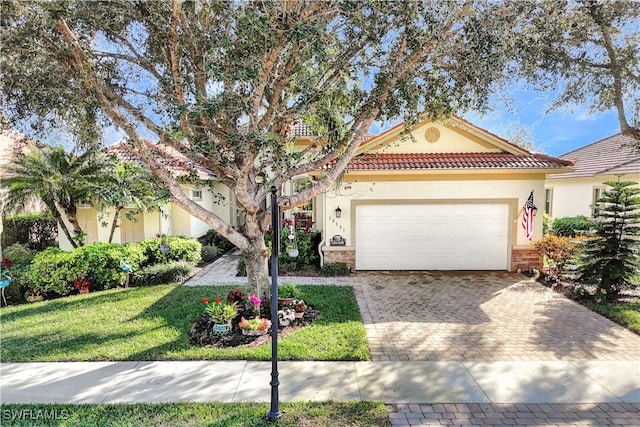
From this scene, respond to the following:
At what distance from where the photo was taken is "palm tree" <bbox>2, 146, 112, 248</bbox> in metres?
11.4

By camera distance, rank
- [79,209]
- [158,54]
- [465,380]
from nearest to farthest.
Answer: [465,380] < [158,54] < [79,209]

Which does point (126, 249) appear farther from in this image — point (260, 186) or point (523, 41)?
point (523, 41)

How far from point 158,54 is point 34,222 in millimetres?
12705

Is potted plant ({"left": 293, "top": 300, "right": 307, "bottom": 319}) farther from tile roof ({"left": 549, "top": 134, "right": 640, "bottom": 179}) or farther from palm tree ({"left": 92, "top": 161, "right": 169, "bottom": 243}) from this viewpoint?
tile roof ({"left": 549, "top": 134, "right": 640, "bottom": 179})

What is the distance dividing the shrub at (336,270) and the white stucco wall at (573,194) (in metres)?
12.7

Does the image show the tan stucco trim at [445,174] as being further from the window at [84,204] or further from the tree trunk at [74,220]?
the window at [84,204]

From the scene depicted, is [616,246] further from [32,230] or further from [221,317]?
[32,230]

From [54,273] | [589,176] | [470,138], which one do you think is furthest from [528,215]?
[54,273]

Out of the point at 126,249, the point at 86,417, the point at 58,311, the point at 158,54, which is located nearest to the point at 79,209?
the point at 126,249

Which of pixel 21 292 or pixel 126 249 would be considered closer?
pixel 21 292

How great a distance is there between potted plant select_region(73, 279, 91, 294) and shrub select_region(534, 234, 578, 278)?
13.9m

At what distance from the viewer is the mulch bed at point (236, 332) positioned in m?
6.58

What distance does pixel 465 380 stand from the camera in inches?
210

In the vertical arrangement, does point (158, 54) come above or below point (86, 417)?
above
